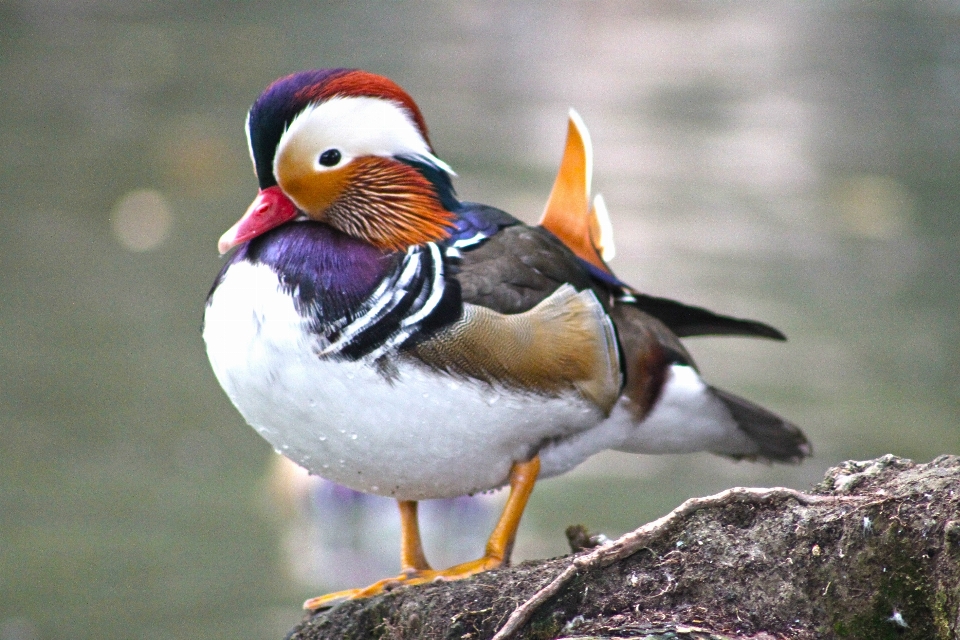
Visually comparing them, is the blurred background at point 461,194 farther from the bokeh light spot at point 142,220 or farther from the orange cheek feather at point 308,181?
the orange cheek feather at point 308,181

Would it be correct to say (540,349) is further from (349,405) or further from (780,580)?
(780,580)

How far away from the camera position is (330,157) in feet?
6.75

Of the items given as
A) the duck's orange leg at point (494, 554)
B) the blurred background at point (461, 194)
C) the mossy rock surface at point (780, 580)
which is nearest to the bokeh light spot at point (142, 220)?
the blurred background at point (461, 194)

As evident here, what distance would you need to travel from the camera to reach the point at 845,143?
27.8 feet

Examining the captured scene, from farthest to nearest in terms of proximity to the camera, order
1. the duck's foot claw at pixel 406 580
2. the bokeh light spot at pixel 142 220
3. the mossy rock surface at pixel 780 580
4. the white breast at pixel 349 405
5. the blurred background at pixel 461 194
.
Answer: the bokeh light spot at pixel 142 220 < the blurred background at pixel 461 194 < the duck's foot claw at pixel 406 580 < the white breast at pixel 349 405 < the mossy rock surface at pixel 780 580

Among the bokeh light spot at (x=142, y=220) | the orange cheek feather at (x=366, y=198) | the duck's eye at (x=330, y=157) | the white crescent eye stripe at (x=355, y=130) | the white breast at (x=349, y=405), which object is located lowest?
the white breast at (x=349, y=405)

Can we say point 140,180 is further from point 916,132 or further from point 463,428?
point 463,428

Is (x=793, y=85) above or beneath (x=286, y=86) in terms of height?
above

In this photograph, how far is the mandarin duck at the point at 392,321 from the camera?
1970mm

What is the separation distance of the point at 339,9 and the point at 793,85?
434cm

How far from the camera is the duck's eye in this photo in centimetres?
205

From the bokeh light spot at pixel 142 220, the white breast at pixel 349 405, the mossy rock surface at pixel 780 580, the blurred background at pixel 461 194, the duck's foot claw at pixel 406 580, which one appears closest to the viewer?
the mossy rock surface at pixel 780 580

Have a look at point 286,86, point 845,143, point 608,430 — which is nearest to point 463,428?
point 608,430

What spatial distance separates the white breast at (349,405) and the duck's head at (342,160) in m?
0.13
